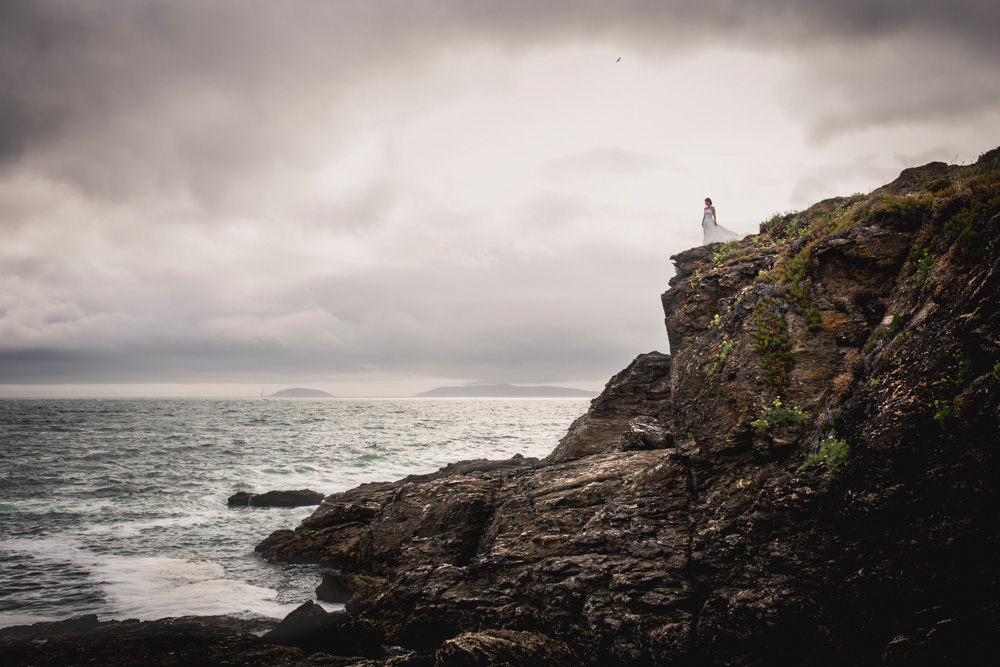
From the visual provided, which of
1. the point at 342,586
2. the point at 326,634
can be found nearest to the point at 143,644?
the point at 326,634

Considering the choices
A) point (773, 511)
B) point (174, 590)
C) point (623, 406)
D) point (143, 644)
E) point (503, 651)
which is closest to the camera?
point (503, 651)

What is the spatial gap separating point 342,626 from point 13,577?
1462cm

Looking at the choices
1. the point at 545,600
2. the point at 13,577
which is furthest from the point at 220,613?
the point at 545,600

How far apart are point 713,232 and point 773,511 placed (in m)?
17.0

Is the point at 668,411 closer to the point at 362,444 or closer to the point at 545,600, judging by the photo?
the point at 545,600

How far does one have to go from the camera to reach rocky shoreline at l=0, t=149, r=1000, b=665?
5.79 m

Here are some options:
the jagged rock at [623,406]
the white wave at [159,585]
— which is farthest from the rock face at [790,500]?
the white wave at [159,585]

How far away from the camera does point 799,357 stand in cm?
940

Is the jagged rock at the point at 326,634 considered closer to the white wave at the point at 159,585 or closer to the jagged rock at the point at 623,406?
the white wave at the point at 159,585

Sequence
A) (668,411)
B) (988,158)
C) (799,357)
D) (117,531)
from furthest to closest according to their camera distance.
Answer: (117,531) → (668,411) → (988,158) → (799,357)

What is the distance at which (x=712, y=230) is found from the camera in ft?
70.4

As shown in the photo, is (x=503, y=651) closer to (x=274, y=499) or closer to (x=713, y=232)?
(x=713, y=232)

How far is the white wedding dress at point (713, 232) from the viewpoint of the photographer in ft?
69.6

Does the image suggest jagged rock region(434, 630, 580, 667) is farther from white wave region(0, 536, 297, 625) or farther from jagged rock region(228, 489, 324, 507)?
jagged rock region(228, 489, 324, 507)
